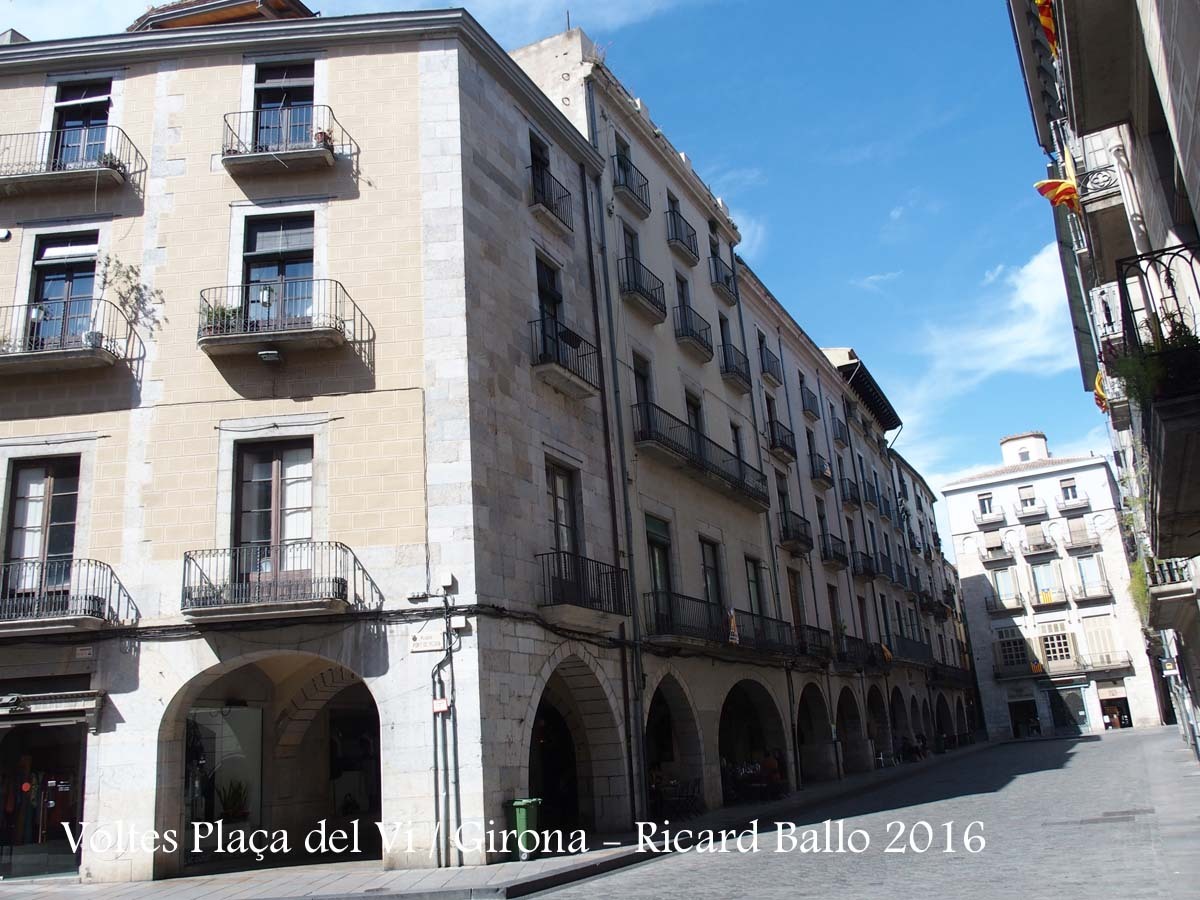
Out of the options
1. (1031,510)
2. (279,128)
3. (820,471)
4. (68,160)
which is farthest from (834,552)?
(1031,510)

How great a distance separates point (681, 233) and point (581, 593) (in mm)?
13184

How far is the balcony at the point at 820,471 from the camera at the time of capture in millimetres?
34312

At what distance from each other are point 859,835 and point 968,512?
51.0 m

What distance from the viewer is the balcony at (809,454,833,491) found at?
34.3m

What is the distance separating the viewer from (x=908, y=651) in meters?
41.6

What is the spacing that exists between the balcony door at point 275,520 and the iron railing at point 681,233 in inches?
538

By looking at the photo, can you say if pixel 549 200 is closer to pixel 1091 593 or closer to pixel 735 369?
pixel 735 369

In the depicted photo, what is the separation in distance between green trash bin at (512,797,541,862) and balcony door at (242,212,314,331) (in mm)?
8243

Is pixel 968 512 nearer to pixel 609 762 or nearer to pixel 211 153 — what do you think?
pixel 609 762

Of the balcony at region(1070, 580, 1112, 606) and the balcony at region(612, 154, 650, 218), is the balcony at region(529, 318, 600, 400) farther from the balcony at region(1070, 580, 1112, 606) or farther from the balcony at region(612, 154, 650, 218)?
the balcony at region(1070, 580, 1112, 606)

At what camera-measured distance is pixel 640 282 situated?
23.6 m

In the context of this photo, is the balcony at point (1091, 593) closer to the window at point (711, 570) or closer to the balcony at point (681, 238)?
the balcony at point (681, 238)

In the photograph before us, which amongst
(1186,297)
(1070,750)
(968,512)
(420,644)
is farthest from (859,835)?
(968,512)

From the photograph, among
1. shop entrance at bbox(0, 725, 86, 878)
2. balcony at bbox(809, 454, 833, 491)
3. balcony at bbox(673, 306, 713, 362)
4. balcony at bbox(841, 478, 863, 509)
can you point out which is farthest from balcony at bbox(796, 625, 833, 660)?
shop entrance at bbox(0, 725, 86, 878)
